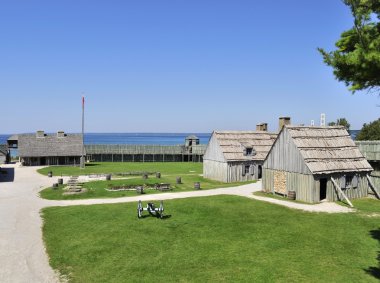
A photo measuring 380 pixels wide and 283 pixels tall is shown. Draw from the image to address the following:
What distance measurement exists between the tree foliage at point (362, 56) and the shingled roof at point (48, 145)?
5621 centimetres

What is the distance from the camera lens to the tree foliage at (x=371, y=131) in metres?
65.9

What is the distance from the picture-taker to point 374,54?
10.2 metres

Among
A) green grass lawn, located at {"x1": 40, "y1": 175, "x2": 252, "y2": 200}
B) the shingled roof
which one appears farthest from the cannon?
the shingled roof

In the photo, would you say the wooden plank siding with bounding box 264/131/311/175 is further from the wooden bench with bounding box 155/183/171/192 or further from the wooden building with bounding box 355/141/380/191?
the wooden bench with bounding box 155/183/171/192

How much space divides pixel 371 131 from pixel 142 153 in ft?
150

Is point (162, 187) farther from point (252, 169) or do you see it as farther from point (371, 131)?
point (371, 131)

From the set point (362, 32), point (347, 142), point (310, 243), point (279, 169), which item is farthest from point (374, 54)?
point (347, 142)

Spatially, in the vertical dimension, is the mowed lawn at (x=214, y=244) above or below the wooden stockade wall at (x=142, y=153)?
below

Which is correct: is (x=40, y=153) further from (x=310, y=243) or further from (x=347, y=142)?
(x=310, y=243)

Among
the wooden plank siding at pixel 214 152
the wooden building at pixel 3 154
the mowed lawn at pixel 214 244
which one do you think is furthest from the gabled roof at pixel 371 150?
the wooden building at pixel 3 154

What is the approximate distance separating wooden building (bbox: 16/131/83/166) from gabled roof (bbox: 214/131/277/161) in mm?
30267

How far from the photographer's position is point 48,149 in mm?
61375

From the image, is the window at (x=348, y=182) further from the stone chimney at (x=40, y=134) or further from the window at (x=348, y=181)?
the stone chimney at (x=40, y=134)

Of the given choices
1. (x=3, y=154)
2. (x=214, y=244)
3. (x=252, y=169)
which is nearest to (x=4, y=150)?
(x=3, y=154)
